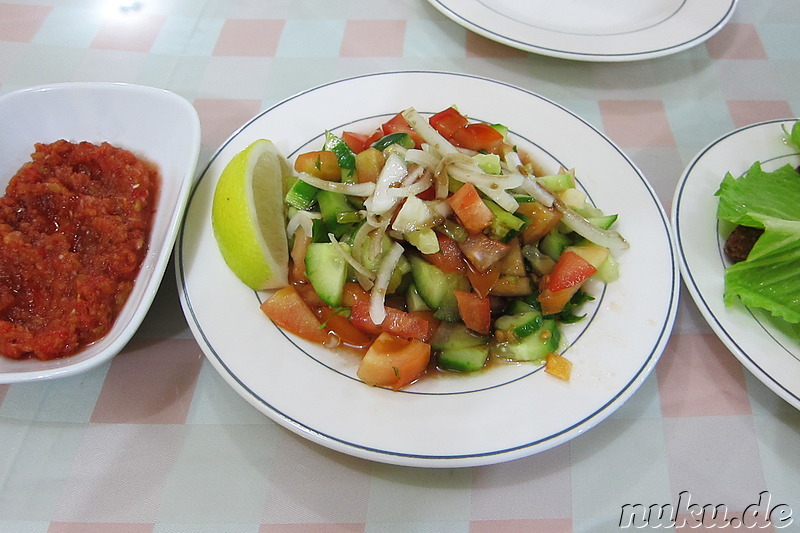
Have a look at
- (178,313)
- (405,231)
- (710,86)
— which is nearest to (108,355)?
(178,313)

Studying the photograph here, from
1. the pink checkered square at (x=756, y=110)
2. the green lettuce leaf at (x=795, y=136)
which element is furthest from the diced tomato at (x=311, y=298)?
the pink checkered square at (x=756, y=110)

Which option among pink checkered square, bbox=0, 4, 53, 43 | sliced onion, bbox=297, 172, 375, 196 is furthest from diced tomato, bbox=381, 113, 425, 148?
pink checkered square, bbox=0, 4, 53, 43

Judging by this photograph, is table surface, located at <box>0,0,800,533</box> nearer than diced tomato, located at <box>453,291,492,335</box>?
Yes

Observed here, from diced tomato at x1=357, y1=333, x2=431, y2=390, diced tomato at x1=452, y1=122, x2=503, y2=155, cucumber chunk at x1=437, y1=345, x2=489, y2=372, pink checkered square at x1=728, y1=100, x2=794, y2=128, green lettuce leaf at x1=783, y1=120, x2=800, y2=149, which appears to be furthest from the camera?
pink checkered square at x1=728, y1=100, x2=794, y2=128

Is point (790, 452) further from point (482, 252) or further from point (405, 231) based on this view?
point (405, 231)

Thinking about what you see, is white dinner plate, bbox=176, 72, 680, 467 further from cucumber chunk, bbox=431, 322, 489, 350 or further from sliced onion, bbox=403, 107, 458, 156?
sliced onion, bbox=403, 107, 458, 156
